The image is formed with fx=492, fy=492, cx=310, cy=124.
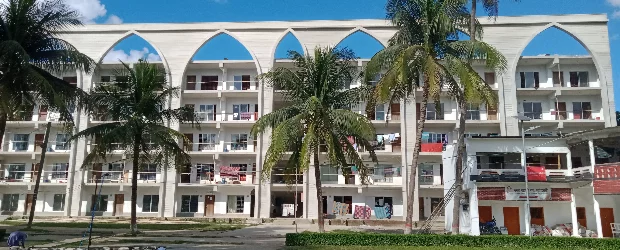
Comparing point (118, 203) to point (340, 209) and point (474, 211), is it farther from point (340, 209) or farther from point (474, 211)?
point (474, 211)

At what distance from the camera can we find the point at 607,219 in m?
28.9

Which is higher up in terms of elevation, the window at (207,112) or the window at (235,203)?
the window at (207,112)

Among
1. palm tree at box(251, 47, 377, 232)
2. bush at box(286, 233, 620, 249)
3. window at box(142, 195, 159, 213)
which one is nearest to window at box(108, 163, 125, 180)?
window at box(142, 195, 159, 213)

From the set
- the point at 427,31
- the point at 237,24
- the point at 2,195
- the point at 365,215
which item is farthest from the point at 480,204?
the point at 2,195

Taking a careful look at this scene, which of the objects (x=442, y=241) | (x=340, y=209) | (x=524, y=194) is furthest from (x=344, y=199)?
(x=442, y=241)

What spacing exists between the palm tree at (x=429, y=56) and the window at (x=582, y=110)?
23722 millimetres

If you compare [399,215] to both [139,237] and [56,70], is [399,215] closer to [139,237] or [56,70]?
[139,237]

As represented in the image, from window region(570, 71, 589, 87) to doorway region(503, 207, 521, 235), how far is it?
20.8 meters

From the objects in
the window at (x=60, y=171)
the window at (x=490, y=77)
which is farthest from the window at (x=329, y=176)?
the window at (x=60, y=171)

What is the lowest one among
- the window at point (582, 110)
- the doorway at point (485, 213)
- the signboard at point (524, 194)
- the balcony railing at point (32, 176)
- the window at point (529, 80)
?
the doorway at point (485, 213)

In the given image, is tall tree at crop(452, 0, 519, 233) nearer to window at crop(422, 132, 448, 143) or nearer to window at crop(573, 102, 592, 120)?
window at crop(422, 132, 448, 143)

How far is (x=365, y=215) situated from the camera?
4238 centimetres

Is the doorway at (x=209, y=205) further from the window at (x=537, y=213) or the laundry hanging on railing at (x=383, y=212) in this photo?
the window at (x=537, y=213)

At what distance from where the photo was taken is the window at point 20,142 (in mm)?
47500
